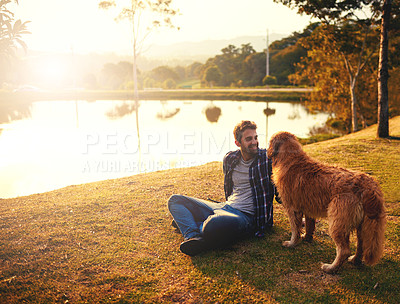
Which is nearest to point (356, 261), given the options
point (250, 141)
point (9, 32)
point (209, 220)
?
point (209, 220)

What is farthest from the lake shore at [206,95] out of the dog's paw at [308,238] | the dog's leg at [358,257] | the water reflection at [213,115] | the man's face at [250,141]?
the dog's leg at [358,257]

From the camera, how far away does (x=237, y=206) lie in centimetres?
423

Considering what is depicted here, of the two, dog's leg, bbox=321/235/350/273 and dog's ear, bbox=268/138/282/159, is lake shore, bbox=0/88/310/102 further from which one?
dog's leg, bbox=321/235/350/273

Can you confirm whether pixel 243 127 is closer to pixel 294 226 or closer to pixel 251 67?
pixel 294 226

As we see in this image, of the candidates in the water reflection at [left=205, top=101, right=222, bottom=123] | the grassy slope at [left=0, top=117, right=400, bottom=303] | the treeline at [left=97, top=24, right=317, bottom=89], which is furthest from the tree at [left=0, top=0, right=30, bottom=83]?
the treeline at [left=97, top=24, right=317, bottom=89]

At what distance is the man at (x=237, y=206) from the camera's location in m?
3.88

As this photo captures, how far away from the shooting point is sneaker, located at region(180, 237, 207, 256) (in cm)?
381

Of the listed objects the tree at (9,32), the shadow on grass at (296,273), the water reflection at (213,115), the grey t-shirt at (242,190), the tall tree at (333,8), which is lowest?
the shadow on grass at (296,273)

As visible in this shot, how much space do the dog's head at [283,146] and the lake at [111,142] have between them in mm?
7109

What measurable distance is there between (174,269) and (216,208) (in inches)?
40.4

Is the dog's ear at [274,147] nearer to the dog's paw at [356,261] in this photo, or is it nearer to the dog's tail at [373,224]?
the dog's tail at [373,224]

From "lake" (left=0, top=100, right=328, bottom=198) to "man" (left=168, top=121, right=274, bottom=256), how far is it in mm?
6243

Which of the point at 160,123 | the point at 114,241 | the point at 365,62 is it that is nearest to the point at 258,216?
the point at 114,241

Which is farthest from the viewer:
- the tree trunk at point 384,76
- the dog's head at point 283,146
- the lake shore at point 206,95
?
the lake shore at point 206,95
